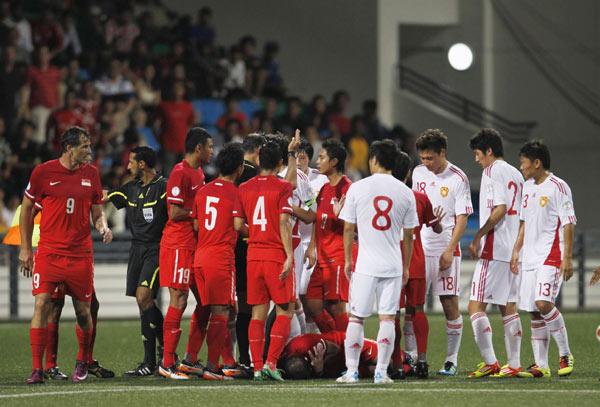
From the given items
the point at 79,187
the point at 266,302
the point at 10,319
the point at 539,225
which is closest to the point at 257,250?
the point at 266,302

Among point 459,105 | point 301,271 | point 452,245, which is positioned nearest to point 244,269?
point 301,271

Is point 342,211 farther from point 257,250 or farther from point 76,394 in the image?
point 76,394

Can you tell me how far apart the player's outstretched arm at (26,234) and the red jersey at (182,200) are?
46.1 inches

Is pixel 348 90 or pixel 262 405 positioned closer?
pixel 262 405

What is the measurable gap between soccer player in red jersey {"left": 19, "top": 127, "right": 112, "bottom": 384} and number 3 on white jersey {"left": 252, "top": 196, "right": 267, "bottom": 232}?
1.52 m

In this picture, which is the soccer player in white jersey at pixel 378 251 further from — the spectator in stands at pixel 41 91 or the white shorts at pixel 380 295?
the spectator in stands at pixel 41 91

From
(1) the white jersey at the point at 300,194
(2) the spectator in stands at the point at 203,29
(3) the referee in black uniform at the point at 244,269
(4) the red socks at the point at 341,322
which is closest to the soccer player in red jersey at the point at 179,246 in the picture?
(3) the referee in black uniform at the point at 244,269

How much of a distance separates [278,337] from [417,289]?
1354 mm

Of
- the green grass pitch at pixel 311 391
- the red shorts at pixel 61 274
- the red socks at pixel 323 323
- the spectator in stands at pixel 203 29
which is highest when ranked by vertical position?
the spectator in stands at pixel 203 29

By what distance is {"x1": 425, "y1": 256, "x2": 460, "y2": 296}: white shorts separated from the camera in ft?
31.0

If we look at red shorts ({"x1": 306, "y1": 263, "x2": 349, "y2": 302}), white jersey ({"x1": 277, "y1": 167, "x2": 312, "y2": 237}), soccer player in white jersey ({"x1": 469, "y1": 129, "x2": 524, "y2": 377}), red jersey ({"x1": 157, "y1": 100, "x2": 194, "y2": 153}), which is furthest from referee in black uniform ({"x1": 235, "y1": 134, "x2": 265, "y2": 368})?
red jersey ({"x1": 157, "y1": 100, "x2": 194, "y2": 153})

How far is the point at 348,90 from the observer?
24.3 m

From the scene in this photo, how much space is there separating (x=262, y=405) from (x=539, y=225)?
124 inches

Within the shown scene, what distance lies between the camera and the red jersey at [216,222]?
902 centimetres
